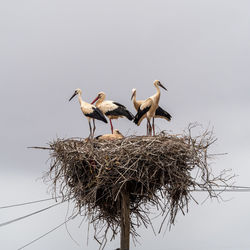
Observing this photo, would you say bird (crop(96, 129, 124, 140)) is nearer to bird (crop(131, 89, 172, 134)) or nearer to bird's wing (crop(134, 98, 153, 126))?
bird's wing (crop(134, 98, 153, 126))

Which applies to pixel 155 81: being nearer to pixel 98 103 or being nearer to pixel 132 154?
Result: pixel 98 103

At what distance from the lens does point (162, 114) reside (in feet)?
17.9

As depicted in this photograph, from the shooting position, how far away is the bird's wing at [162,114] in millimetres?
5449

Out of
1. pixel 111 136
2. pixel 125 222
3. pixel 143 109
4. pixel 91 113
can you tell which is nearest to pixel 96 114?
pixel 91 113

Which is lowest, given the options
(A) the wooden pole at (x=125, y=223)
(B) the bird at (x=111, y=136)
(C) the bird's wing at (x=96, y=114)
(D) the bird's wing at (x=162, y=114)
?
(A) the wooden pole at (x=125, y=223)

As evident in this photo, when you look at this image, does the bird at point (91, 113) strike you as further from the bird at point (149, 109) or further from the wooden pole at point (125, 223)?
the wooden pole at point (125, 223)

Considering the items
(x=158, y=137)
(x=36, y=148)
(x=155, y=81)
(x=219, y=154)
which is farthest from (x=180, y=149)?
(x=36, y=148)

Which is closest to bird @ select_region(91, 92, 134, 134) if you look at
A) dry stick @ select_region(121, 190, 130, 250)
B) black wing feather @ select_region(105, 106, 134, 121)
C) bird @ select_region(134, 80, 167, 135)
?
black wing feather @ select_region(105, 106, 134, 121)

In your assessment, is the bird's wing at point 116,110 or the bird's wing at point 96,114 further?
the bird's wing at point 116,110

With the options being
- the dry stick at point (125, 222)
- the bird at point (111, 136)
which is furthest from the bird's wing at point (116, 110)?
the dry stick at point (125, 222)

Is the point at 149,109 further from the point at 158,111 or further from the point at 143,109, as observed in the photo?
the point at 158,111

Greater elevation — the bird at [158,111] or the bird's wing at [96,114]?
the bird at [158,111]

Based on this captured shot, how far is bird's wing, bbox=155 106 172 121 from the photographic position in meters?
5.45

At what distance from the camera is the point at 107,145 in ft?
15.6
